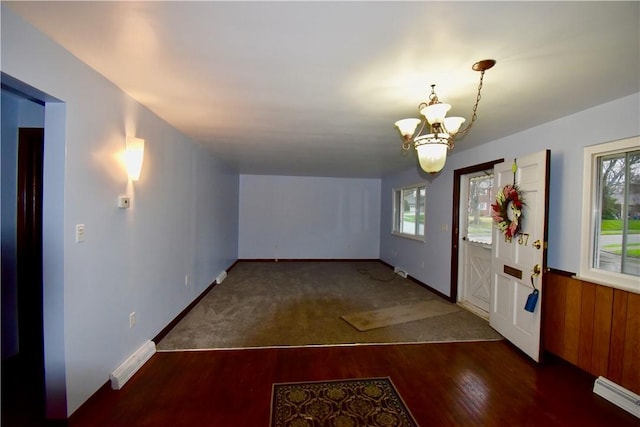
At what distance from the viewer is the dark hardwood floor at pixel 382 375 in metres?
1.85

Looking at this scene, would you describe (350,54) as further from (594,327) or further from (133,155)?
(594,327)

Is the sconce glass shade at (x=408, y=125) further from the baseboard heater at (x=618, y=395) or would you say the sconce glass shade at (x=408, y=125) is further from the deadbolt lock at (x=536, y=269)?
the baseboard heater at (x=618, y=395)

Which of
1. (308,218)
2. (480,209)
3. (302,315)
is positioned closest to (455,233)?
(480,209)

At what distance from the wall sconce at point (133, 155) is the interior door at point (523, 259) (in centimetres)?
357

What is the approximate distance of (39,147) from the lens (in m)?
2.30

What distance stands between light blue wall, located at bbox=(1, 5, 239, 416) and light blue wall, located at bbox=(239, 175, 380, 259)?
3.94 meters

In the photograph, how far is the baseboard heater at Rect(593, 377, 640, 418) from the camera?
6.40ft

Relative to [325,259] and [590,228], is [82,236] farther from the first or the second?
[325,259]

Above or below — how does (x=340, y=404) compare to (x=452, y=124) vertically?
below

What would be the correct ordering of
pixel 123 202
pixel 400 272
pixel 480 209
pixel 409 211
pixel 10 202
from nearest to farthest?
pixel 123 202
pixel 10 202
pixel 480 209
pixel 400 272
pixel 409 211

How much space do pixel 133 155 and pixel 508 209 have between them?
3647 mm

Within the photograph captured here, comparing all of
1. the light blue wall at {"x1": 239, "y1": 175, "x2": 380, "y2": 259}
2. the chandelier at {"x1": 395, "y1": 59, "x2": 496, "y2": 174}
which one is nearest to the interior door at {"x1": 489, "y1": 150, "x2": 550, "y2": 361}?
the chandelier at {"x1": 395, "y1": 59, "x2": 496, "y2": 174}

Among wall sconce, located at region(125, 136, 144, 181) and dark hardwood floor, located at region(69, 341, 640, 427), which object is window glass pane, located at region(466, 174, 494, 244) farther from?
wall sconce, located at region(125, 136, 144, 181)

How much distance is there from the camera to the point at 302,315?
11.7 ft
